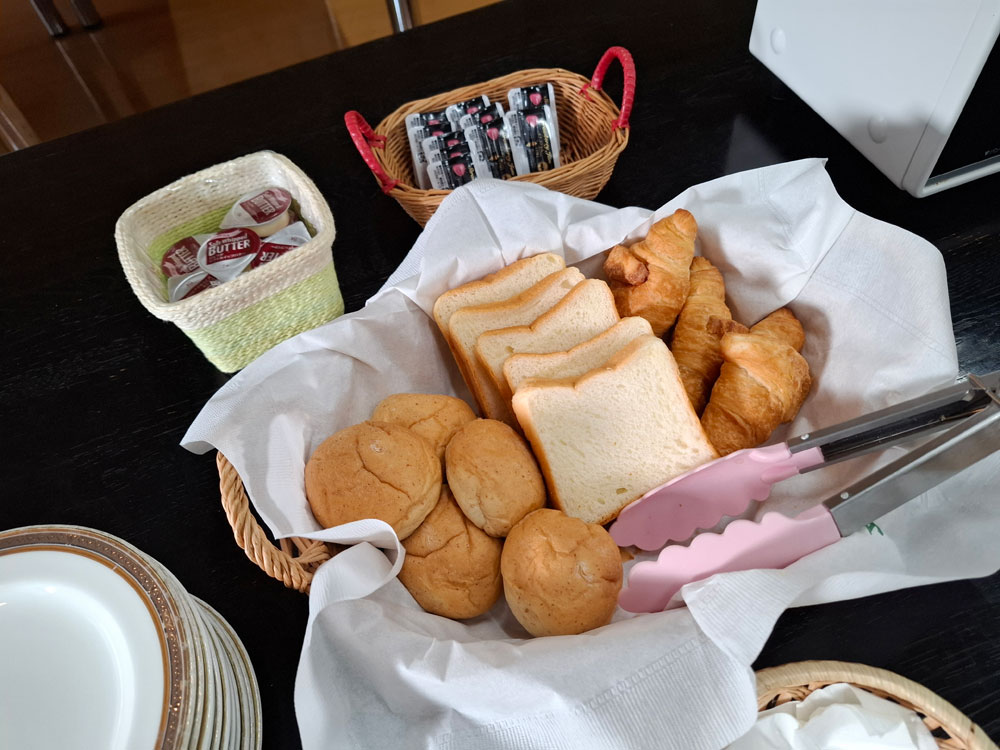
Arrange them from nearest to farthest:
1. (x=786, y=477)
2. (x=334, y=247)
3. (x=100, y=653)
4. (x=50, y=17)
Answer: (x=100, y=653) → (x=786, y=477) → (x=334, y=247) → (x=50, y=17)

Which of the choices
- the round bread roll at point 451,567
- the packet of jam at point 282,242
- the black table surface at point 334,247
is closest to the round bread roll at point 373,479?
the round bread roll at point 451,567

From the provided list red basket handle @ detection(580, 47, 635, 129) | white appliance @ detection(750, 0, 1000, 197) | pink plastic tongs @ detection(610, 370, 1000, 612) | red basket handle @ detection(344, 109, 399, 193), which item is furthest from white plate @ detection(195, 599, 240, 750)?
white appliance @ detection(750, 0, 1000, 197)

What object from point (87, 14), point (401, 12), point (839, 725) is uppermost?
point (87, 14)

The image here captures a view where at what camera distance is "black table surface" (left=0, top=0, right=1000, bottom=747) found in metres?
0.66

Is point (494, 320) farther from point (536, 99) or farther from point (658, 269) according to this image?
point (536, 99)

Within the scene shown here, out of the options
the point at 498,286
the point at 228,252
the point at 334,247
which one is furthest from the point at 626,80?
the point at 228,252

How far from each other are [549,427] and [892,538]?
13.8 inches

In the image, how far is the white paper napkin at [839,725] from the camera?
559 mm

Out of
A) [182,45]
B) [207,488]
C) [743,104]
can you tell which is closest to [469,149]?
[743,104]

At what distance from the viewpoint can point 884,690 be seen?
56 cm

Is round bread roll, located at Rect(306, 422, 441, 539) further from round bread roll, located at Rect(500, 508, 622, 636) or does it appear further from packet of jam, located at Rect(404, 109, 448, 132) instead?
packet of jam, located at Rect(404, 109, 448, 132)

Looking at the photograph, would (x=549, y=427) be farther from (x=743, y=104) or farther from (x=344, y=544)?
(x=743, y=104)

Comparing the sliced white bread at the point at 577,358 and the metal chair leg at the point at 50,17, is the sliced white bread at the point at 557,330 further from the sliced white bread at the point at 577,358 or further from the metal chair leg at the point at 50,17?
the metal chair leg at the point at 50,17

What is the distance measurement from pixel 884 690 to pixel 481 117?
88cm
